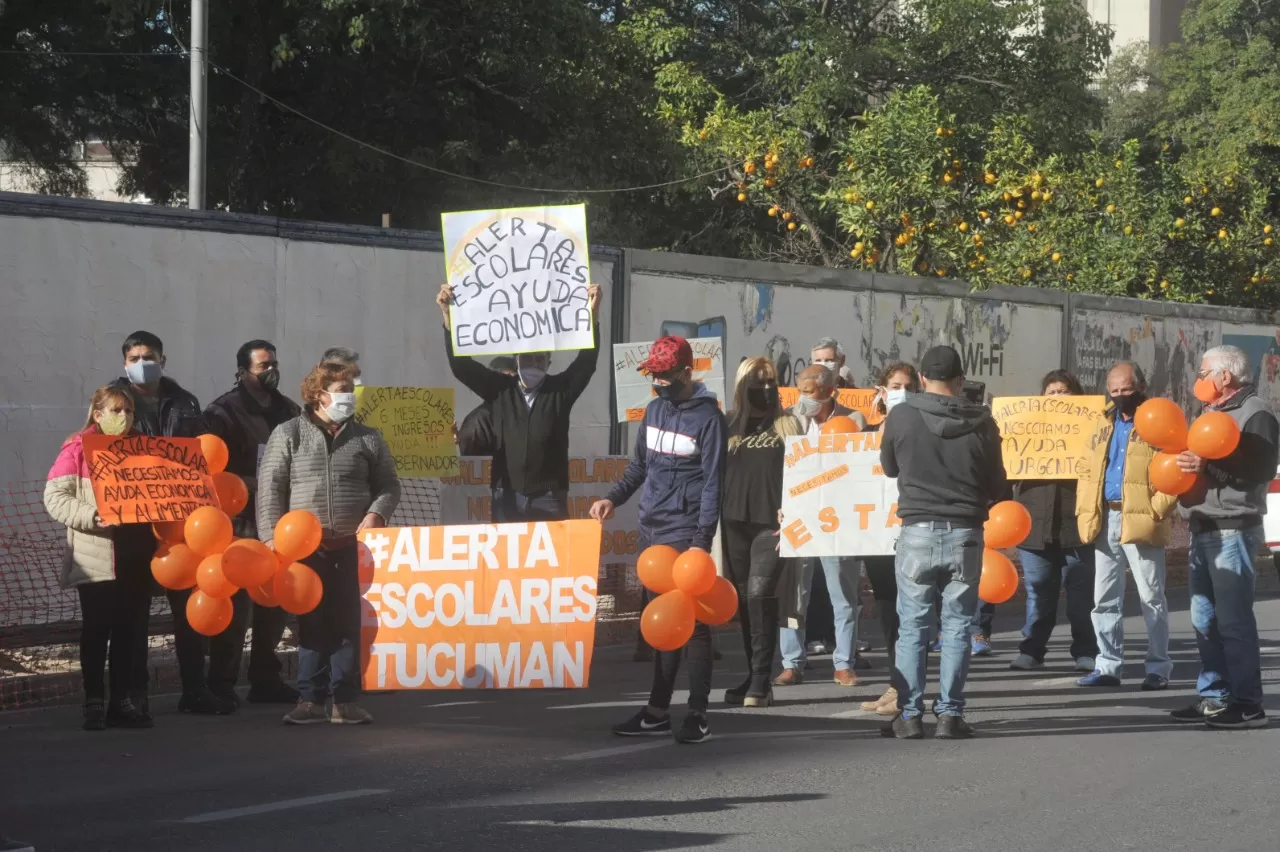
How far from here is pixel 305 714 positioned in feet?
28.1

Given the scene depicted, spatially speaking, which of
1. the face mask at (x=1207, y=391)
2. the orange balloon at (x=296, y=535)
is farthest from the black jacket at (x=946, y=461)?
the orange balloon at (x=296, y=535)

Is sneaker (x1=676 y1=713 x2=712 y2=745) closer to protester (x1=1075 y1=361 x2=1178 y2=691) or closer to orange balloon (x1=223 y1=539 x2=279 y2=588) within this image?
orange balloon (x1=223 y1=539 x2=279 y2=588)

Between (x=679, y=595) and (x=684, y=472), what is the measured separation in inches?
24.8

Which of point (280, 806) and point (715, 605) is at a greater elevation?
point (715, 605)

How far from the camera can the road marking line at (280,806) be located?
6.43 m

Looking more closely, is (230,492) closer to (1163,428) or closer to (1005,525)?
(1005,525)

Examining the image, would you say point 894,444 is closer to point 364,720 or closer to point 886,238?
point 364,720

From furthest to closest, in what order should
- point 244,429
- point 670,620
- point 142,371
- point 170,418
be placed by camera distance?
point 244,429 → point 170,418 → point 142,371 → point 670,620

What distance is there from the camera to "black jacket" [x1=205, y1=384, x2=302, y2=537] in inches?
371

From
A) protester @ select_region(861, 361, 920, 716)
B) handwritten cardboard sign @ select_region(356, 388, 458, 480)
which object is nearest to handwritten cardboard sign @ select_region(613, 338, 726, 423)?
handwritten cardboard sign @ select_region(356, 388, 458, 480)

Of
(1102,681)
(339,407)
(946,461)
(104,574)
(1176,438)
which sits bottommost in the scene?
(1102,681)

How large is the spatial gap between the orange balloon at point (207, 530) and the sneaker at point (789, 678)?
3.37 m

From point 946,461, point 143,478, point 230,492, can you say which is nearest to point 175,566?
point 143,478

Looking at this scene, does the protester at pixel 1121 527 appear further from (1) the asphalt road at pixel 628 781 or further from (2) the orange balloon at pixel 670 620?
(2) the orange balloon at pixel 670 620
